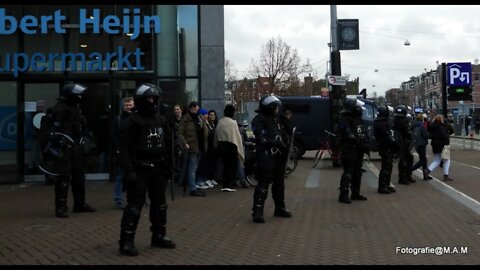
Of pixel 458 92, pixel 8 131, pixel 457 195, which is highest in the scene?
pixel 458 92

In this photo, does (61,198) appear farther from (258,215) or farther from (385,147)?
(385,147)

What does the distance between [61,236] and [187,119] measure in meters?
4.01

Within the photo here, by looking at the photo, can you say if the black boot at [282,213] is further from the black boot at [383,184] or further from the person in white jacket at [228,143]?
the black boot at [383,184]

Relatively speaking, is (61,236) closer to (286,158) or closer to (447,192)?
(286,158)

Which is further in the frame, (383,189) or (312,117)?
(312,117)

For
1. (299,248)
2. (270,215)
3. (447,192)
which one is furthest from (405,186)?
(299,248)

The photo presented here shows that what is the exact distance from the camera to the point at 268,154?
25.4 ft

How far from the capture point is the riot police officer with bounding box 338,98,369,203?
30.9 ft

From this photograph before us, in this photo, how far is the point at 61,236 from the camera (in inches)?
267

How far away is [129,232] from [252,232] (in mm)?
1829

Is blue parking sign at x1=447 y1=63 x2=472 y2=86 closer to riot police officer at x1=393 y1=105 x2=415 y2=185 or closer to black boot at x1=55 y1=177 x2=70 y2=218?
riot police officer at x1=393 y1=105 x2=415 y2=185

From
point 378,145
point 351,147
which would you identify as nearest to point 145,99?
point 351,147

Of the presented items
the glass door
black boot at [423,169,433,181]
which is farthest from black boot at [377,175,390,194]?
the glass door

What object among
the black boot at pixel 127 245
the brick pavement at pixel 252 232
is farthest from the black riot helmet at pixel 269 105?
the black boot at pixel 127 245
